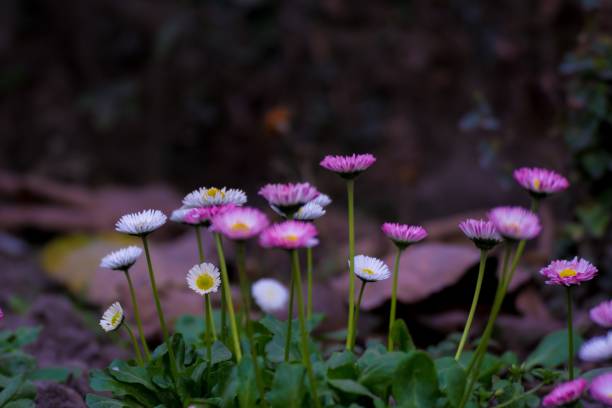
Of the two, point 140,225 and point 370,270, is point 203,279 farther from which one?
point 370,270

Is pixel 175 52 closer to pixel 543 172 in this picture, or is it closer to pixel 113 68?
pixel 113 68

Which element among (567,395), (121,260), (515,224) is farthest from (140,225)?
(567,395)

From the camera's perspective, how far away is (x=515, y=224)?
1.25 meters

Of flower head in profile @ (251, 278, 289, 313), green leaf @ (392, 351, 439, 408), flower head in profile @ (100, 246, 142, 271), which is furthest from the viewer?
flower head in profile @ (251, 278, 289, 313)

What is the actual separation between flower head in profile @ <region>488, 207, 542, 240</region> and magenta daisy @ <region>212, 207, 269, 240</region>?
Result: 1.30ft

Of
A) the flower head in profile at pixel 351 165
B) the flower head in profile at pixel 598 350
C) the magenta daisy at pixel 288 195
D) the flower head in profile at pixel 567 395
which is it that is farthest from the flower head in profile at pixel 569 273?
the magenta daisy at pixel 288 195

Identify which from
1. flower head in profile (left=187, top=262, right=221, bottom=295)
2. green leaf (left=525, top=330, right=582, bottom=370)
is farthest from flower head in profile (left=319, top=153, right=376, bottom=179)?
green leaf (left=525, top=330, right=582, bottom=370)

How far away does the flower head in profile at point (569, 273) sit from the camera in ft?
4.90

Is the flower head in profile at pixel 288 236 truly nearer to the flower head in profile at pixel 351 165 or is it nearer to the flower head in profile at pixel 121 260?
the flower head in profile at pixel 351 165

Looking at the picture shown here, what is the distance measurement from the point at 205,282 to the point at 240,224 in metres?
0.33

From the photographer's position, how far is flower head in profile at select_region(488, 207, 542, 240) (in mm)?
1237

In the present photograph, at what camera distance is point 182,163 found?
564 cm

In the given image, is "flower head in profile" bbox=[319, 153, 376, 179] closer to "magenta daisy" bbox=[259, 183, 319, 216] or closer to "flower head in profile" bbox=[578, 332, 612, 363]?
"magenta daisy" bbox=[259, 183, 319, 216]

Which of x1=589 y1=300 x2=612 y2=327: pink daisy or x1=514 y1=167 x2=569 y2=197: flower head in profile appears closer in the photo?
x1=514 y1=167 x2=569 y2=197: flower head in profile
